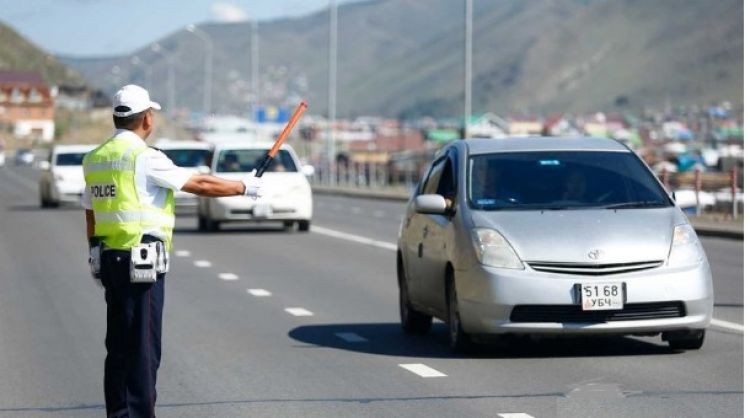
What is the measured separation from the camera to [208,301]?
61.3ft

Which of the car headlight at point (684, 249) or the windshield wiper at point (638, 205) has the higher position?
the windshield wiper at point (638, 205)

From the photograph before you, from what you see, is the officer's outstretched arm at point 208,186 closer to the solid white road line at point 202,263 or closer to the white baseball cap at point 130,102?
the white baseball cap at point 130,102

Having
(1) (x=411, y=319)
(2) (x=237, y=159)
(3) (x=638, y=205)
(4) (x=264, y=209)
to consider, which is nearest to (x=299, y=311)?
(1) (x=411, y=319)

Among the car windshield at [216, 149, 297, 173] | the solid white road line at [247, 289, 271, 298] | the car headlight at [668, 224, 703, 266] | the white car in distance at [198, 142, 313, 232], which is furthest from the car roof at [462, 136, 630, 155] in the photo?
the car windshield at [216, 149, 297, 173]

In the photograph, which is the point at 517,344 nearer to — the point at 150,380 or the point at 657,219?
the point at 657,219

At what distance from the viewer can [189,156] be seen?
4347 cm

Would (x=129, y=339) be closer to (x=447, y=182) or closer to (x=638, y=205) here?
(x=638, y=205)

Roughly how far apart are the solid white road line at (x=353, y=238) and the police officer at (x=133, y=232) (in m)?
19.3

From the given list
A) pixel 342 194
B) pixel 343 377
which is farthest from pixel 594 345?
pixel 342 194

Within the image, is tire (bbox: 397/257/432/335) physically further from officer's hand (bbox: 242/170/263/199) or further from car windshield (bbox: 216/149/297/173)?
car windshield (bbox: 216/149/297/173)

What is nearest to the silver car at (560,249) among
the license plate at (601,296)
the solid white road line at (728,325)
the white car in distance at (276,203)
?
the license plate at (601,296)

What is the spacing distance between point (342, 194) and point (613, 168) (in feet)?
170

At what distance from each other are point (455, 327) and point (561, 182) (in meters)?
1.36

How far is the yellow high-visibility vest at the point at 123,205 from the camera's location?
8.68 metres
